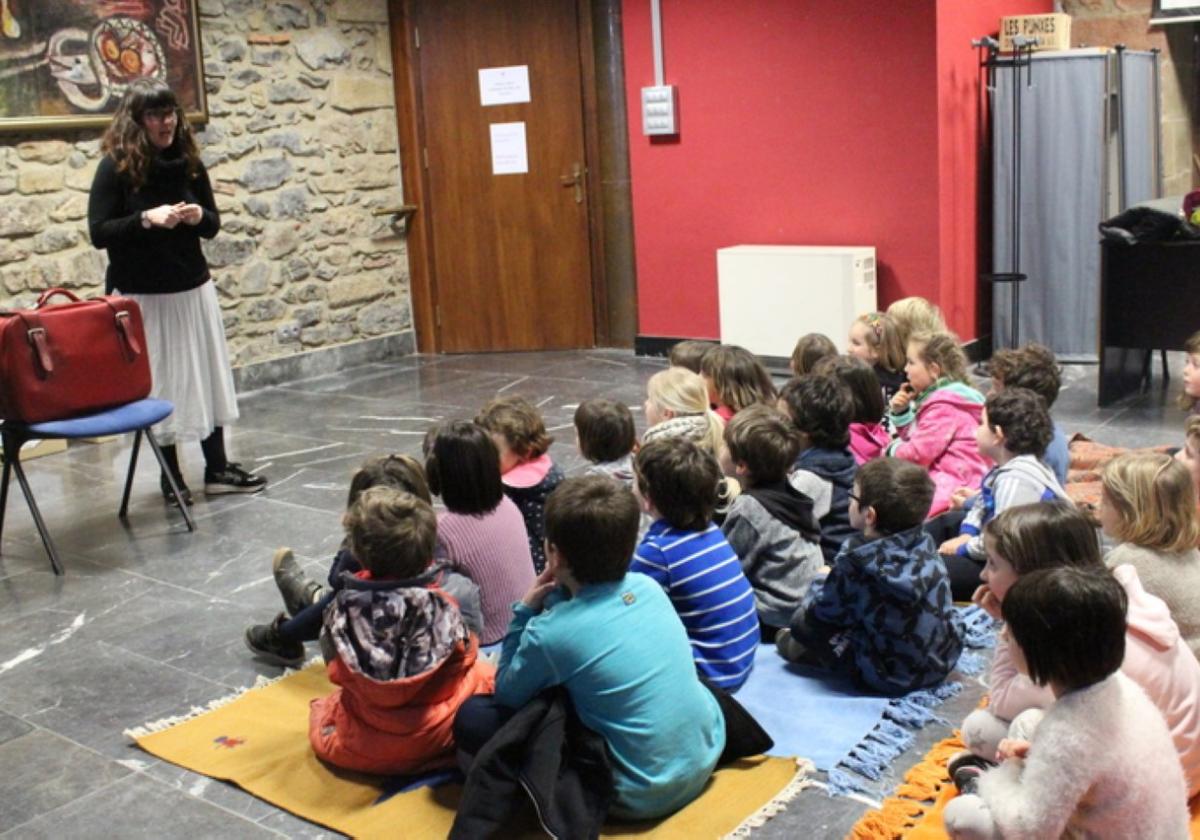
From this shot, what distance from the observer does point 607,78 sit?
7336 mm

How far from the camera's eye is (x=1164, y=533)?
98.0 inches

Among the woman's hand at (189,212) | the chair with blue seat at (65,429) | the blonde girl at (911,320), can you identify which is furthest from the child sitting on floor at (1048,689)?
the woman's hand at (189,212)

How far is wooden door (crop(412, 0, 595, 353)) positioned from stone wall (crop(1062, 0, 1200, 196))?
8.66ft

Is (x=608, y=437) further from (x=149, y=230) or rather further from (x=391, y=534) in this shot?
(x=149, y=230)

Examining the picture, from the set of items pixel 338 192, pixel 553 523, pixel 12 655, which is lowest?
pixel 12 655

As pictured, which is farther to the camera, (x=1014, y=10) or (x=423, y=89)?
(x=423, y=89)

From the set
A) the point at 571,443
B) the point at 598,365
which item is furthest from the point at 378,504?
the point at 598,365

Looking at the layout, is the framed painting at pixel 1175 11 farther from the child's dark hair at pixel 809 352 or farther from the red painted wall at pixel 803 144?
the child's dark hair at pixel 809 352

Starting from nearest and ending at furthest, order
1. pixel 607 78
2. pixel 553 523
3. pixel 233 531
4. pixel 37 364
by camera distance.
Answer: pixel 553 523 → pixel 37 364 → pixel 233 531 → pixel 607 78

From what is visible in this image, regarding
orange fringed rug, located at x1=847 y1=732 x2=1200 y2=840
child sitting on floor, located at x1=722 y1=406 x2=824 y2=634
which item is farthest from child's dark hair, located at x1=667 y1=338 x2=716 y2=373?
orange fringed rug, located at x1=847 y1=732 x2=1200 y2=840

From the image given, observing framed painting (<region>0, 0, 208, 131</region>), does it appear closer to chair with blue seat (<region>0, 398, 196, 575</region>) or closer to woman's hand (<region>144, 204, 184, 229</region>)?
woman's hand (<region>144, 204, 184, 229</region>)

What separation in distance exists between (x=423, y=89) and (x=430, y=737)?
5.50 meters

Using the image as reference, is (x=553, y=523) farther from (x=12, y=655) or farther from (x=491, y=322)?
(x=491, y=322)

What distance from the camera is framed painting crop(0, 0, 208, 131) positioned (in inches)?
231
